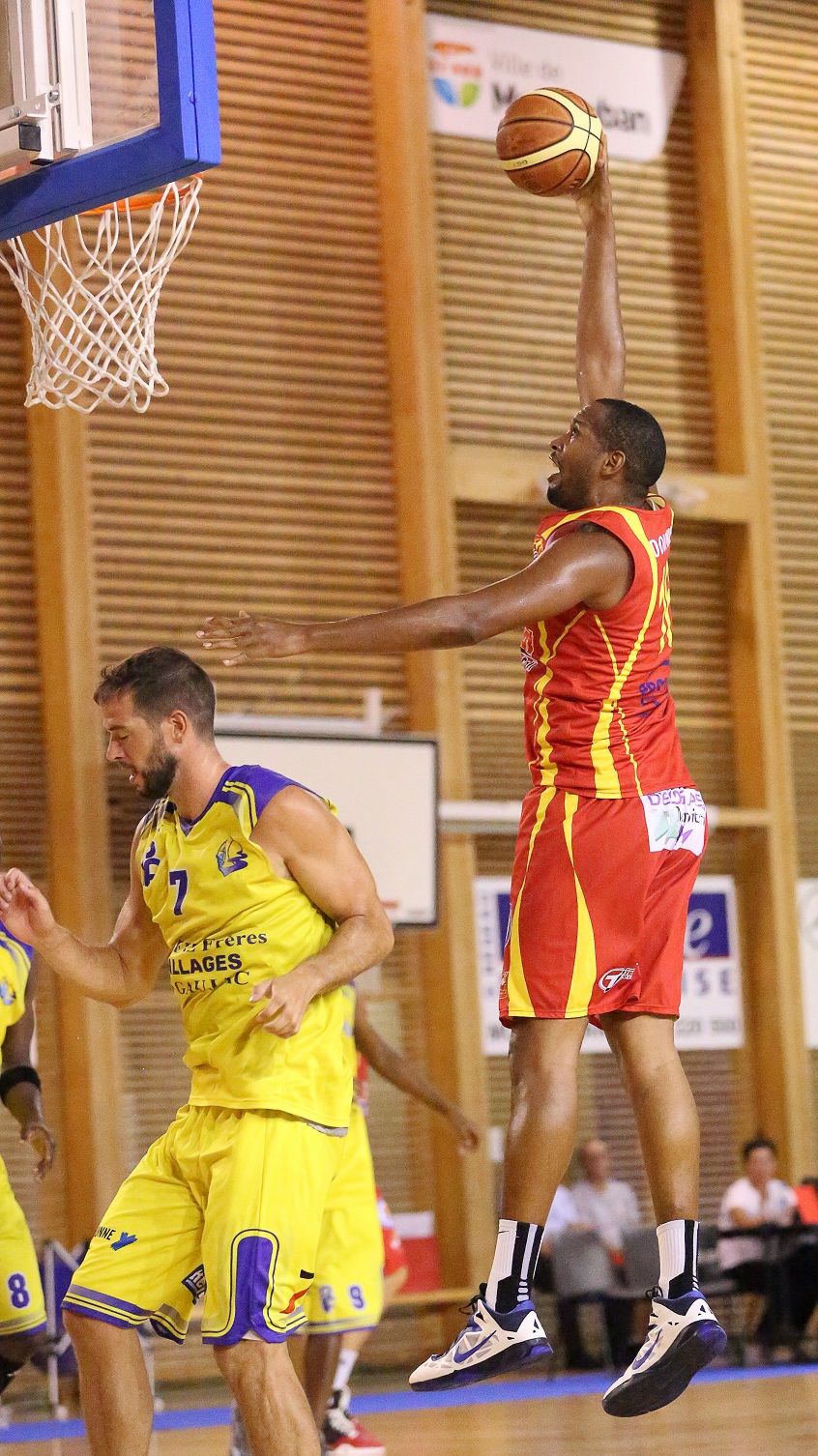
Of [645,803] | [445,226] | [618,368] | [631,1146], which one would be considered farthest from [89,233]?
[631,1146]

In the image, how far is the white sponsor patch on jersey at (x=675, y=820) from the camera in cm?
495

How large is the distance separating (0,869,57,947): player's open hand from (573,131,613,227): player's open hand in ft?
7.84

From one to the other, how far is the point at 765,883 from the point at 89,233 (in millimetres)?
6687

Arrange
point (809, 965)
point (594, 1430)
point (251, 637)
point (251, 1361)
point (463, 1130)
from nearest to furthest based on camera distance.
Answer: point (251, 637)
point (251, 1361)
point (463, 1130)
point (594, 1430)
point (809, 965)

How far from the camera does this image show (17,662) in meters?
11.4

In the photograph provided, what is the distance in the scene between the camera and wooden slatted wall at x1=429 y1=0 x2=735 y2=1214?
43.0ft

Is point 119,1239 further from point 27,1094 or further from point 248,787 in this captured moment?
point 27,1094

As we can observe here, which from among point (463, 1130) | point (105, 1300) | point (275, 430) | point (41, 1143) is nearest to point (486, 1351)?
point (105, 1300)

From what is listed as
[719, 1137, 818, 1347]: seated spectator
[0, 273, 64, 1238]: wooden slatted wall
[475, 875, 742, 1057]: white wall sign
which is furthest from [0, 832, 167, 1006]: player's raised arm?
[475, 875, 742, 1057]: white wall sign

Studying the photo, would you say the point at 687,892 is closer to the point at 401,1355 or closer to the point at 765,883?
the point at 401,1355

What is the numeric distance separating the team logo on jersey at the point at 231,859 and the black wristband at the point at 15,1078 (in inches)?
102

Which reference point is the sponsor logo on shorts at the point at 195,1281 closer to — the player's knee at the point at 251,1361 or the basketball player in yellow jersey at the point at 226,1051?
the basketball player in yellow jersey at the point at 226,1051

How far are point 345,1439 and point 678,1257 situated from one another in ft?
10.6

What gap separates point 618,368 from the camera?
547 cm
